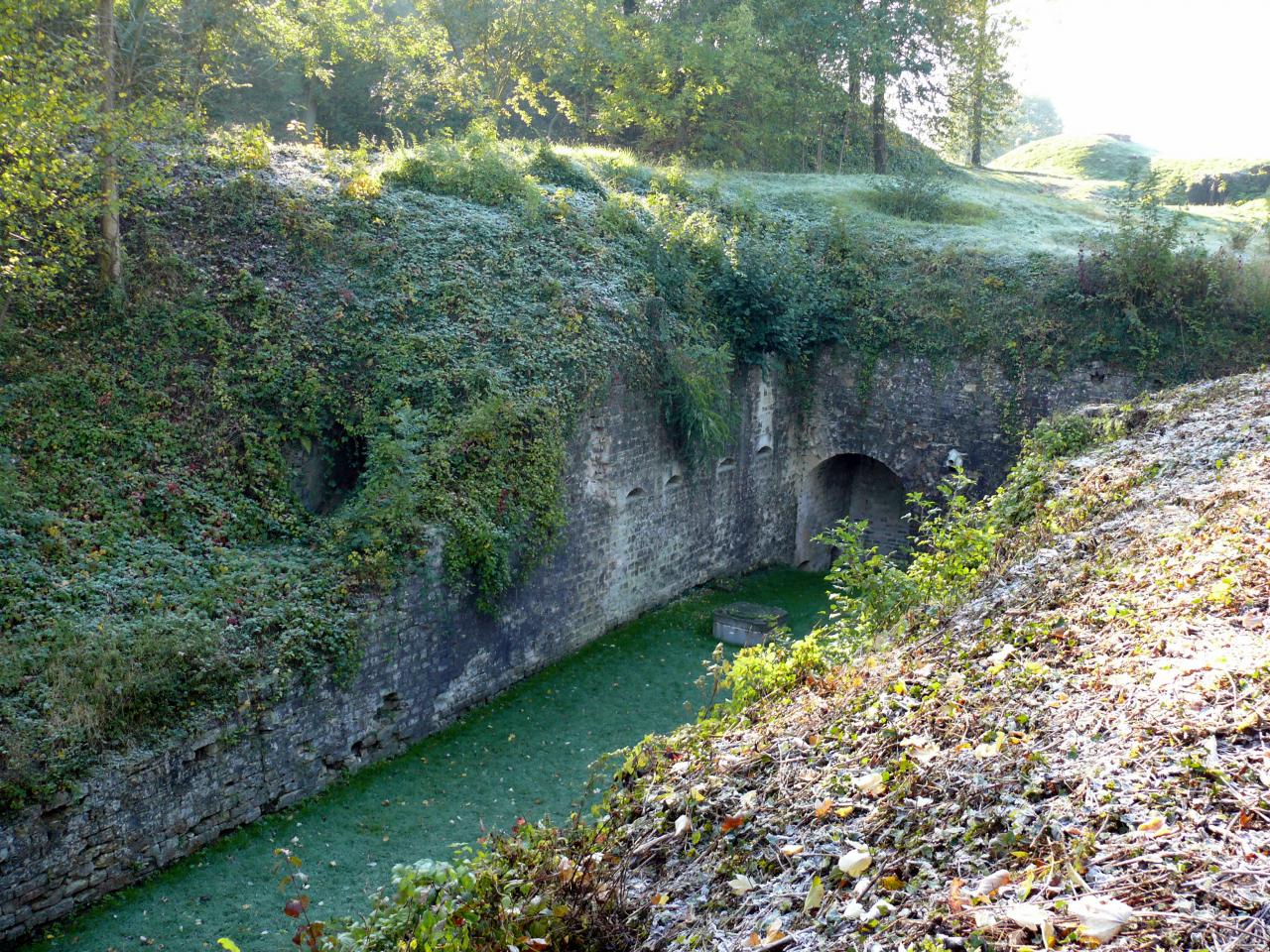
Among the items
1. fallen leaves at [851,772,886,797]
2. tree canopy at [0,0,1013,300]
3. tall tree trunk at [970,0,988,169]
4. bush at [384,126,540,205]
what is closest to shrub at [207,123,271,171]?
bush at [384,126,540,205]

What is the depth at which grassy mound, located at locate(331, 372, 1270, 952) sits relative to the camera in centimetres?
315

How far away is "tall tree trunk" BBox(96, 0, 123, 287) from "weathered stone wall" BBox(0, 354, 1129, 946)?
4.84 metres

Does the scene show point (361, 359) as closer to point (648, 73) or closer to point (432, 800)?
point (432, 800)

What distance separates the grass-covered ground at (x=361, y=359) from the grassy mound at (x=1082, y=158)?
62.0 ft

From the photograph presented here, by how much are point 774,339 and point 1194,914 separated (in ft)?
40.8

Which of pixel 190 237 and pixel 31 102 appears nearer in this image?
pixel 31 102

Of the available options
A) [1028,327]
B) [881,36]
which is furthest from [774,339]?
[881,36]

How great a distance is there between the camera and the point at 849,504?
17.7 meters

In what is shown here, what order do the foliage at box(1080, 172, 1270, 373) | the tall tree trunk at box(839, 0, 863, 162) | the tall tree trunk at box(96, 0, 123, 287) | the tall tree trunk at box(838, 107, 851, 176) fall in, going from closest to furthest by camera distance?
1. the tall tree trunk at box(96, 0, 123, 287)
2. the foliage at box(1080, 172, 1270, 373)
3. the tall tree trunk at box(839, 0, 863, 162)
4. the tall tree trunk at box(838, 107, 851, 176)

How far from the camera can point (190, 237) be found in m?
Answer: 11.4

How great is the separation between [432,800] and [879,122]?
22774 millimetres

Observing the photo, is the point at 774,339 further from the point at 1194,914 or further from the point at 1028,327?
the point at 1194,914

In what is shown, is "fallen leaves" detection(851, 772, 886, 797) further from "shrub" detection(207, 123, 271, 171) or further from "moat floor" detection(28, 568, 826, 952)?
"shrub" detection(207, 123, 271, 171)

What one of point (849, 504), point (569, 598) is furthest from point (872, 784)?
point (849, 504)
